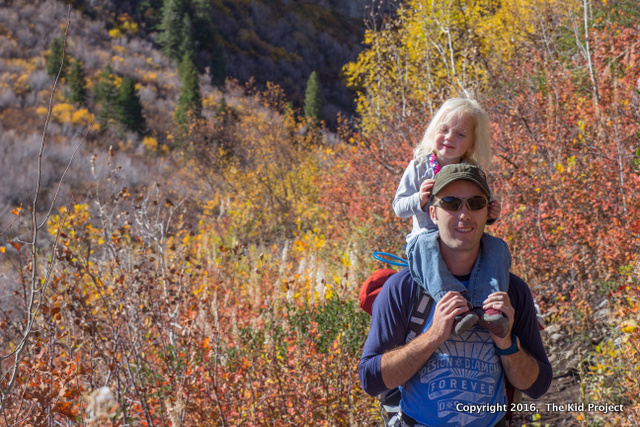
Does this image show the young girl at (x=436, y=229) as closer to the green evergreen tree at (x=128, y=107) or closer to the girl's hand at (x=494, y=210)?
the girl's hand at (x=494, y=210)

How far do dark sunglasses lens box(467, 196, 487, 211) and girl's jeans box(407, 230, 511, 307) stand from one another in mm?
132

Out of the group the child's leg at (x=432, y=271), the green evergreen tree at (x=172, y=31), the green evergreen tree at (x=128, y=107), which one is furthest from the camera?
the green evergreen tree at (x=172, y=31)

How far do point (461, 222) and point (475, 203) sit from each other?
0.27ft

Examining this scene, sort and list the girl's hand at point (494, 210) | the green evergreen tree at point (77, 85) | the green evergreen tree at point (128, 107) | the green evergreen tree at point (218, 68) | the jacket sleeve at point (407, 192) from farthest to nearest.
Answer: the green evergreen tree at point (218, 68) → the green evergreen tree at point (77, 85) → the green evergreen tree at point (128, 107) → the jacket sleeve at point (407, 192) → the girl's hand at point (494, 210)

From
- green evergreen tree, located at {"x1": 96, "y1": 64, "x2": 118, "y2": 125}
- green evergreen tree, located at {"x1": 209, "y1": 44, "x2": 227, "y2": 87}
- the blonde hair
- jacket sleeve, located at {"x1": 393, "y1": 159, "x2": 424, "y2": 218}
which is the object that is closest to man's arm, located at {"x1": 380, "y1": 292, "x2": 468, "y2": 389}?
jacket sleeve, located at {"x1": 393, "y1": 159, "x2": 424, "y2": 218}

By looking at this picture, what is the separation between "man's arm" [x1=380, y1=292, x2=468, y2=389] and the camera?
5.15 feet

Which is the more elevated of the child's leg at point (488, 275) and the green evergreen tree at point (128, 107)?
the child's leg at point (488, 275)

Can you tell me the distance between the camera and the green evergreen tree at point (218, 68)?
3869cm

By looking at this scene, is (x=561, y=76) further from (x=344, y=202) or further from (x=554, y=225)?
(x=344, y=202)

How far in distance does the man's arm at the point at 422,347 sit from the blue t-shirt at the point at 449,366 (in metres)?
0.04

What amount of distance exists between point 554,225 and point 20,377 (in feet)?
14.9

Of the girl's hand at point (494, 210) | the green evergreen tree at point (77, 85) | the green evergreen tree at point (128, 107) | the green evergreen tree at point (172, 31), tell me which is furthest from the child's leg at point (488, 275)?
the green evergreen tree at point (172, 31)

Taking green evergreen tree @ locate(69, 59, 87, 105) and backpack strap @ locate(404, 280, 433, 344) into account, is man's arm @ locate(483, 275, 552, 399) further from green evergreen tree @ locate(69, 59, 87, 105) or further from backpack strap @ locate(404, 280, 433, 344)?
green evergreen tree @ locate(69, 59, 87, 105)

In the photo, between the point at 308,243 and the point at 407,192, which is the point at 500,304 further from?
the point at 308,243
